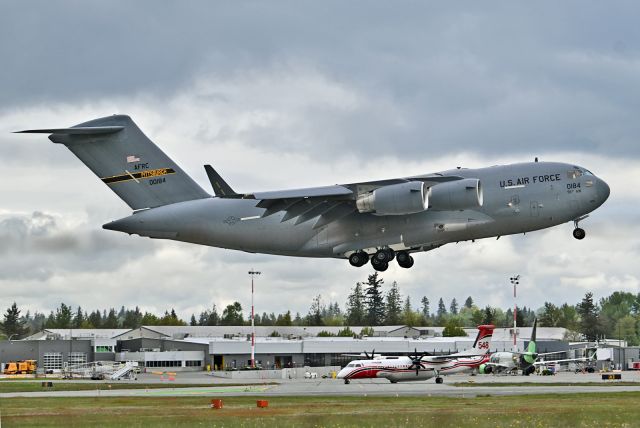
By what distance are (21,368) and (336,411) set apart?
2593 inches

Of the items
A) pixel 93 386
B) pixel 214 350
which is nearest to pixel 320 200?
pixel 93 386

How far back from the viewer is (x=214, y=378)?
8594 centimetres

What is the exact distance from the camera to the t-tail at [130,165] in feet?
159

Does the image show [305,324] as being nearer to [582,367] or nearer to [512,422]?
[582,367]

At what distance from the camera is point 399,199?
1698 inches

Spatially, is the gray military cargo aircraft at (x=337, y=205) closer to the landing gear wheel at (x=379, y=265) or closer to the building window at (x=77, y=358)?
the landing gear wheel at (x=379, y=265)

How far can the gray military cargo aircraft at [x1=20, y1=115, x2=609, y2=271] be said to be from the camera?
43.0 meters

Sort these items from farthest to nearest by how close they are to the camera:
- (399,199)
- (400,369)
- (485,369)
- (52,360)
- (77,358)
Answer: (77,358), (52,360), (485,369), (400,369), (399,199)

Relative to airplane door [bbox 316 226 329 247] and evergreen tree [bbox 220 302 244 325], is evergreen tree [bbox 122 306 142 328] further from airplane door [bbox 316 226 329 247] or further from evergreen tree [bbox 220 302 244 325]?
airplane door [bbox 316 226 329 247]

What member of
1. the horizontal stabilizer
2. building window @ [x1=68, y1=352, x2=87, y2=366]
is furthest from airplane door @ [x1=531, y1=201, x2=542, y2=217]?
building window @ [x1=68, y1=352, x2=87, y2=366]

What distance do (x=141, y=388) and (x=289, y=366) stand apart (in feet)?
126

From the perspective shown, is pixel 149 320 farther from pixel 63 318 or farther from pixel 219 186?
pixel 219 186

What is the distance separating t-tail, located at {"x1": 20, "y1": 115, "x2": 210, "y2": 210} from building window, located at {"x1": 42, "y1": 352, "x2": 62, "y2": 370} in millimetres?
65472

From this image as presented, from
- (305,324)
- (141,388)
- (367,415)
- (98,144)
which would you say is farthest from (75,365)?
(367,415)
